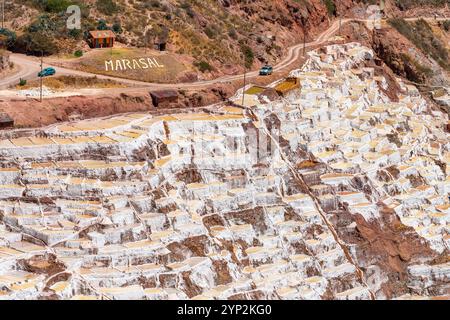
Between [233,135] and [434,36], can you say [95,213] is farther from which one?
[434,36]

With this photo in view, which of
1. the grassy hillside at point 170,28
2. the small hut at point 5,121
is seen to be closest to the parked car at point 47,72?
the grassy hillside at point 170,28

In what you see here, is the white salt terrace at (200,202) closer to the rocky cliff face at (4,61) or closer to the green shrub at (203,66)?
the green shrub at (203,66)

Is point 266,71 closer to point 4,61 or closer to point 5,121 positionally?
point 4,61

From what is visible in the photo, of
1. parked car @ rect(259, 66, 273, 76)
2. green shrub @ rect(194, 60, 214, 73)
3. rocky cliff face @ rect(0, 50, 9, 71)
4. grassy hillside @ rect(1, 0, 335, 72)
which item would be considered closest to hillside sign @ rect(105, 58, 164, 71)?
grassy hillside @ rect(1, 0, 335, 72)

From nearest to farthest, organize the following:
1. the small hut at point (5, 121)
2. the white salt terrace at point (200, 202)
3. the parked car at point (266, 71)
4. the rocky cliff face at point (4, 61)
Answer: the white salt terrace at point (200, 202) → the small hut at point (5, 121) → the rocky cliff face at point (4, 61) → the parked car at point (266, 71)

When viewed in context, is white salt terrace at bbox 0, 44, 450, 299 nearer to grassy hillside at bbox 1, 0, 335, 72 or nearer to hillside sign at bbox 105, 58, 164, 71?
hillside sign at bbox 105, 58, 164, 71
